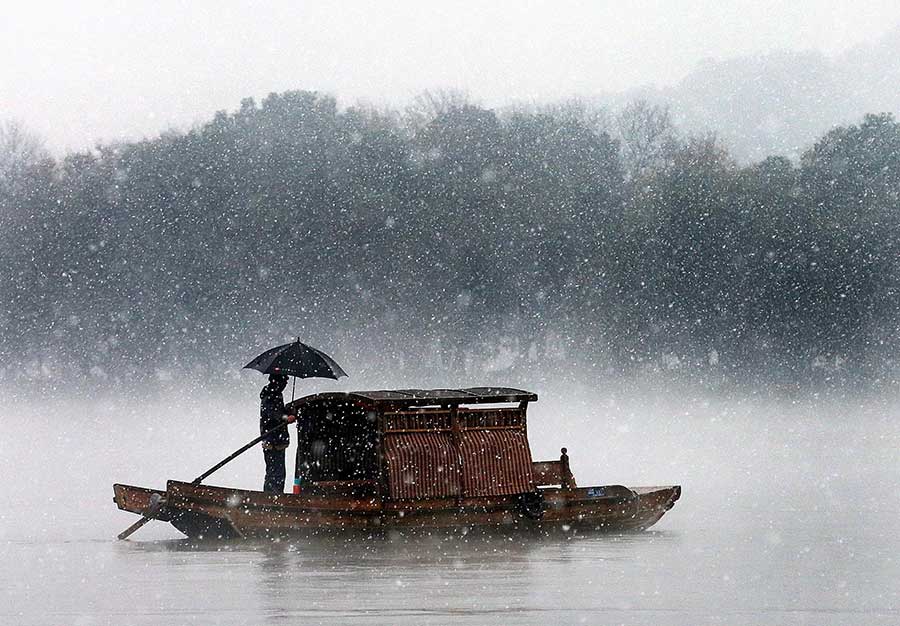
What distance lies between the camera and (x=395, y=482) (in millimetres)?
21219

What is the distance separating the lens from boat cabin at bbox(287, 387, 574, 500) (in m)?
21.3

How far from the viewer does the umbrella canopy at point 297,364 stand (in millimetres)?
21781

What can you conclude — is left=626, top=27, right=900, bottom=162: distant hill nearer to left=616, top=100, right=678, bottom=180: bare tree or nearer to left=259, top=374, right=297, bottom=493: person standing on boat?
left=616, top=100, right=678, bottom=180: bare tree

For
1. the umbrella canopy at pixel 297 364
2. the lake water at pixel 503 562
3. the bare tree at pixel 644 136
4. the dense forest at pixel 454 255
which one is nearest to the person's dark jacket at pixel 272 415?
the umbrella canopy at pixel 297 364

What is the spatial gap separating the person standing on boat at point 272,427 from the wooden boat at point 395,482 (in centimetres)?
28

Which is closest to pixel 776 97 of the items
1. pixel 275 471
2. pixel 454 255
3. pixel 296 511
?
pixel 454 255

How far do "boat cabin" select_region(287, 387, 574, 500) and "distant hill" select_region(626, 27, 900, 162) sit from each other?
120 m

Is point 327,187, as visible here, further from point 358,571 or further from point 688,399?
point 358,571

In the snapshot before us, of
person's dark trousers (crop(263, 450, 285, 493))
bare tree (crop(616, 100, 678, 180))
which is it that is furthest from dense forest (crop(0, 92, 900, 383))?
person's dark trousers (crop(263, 450, 285, 493))

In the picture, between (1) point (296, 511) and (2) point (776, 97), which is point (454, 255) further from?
(2) point (776, 97)

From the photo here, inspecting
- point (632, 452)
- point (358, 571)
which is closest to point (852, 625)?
point (358, 571)

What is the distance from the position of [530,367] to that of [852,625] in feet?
158

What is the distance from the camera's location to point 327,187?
208 feet

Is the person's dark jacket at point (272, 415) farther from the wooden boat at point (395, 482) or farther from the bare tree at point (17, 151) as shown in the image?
the bare tree at point (17, 151)
